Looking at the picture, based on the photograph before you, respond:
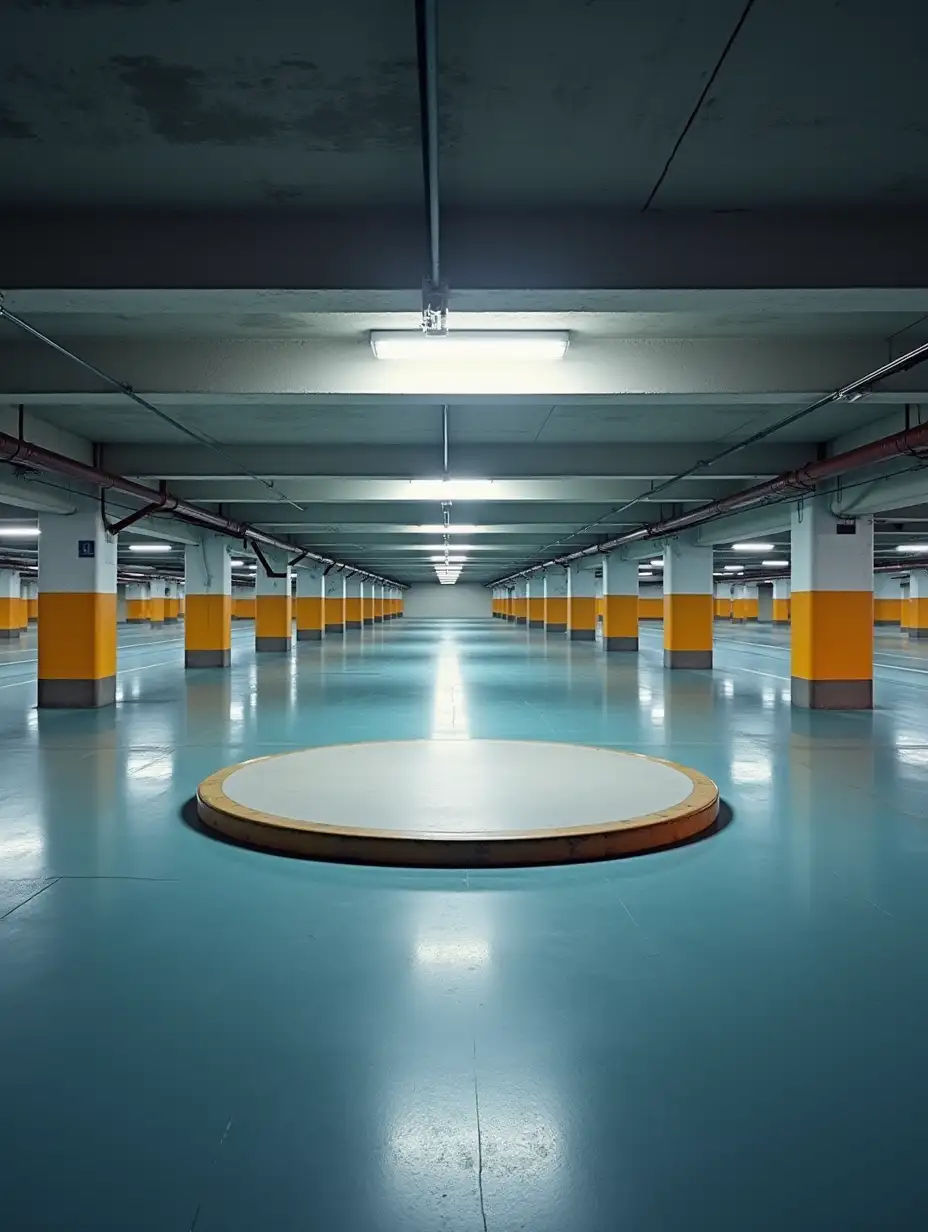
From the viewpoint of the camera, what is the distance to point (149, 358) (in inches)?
273

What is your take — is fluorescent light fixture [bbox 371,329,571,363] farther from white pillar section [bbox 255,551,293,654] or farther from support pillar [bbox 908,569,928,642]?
support pillar [bbox 908,569,928,642]

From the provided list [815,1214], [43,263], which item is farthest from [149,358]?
[815,1214]

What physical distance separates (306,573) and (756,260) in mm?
28160

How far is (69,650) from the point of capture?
13.0m

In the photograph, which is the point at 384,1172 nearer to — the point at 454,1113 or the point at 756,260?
the point at 454,1113

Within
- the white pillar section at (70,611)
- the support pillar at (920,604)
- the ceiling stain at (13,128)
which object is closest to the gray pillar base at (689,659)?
the white pillar section at (70,611)

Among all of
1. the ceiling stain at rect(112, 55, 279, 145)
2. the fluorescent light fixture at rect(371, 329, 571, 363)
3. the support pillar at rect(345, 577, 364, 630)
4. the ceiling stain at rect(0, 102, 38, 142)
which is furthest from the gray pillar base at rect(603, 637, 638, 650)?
the ceiling stain at rect(0, 102, 38, 142)

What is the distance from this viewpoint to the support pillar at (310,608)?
107 ft

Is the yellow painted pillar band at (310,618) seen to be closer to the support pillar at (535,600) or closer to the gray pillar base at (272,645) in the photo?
the gray pillar base at (272,645)

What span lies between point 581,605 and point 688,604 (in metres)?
12.7

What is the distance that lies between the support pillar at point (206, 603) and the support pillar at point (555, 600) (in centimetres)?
1819

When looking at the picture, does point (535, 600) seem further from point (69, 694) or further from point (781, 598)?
point (69, 694)

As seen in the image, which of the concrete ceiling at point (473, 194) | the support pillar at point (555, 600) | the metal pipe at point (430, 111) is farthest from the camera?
the support pillar at point (555, 600)

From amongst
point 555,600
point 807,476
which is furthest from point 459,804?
point 555,600
